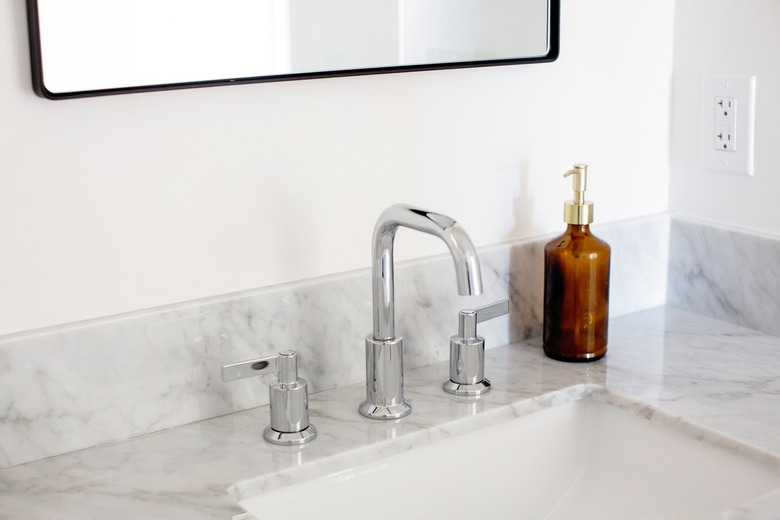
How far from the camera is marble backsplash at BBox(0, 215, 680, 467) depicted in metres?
0.96

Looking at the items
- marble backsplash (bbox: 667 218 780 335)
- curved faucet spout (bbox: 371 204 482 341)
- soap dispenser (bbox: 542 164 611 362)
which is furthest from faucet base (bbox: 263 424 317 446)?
marble backsplash (bbox: 667 218 780 335)

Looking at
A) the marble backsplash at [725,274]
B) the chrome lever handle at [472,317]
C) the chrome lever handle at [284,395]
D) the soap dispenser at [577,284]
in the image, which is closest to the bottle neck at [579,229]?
the soap dispenser at [577,284]

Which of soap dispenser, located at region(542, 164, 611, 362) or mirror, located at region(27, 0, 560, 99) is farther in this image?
soap dispenser, located at region(542, 164, 611, 362)

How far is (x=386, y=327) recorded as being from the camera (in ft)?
3.43

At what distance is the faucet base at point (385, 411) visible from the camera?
1057mm

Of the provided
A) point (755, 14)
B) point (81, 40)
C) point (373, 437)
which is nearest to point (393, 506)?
point (373, 437)

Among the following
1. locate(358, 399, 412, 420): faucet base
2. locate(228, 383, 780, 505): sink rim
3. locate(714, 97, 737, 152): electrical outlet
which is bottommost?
locate(228, 383, 780, 505): sink rim

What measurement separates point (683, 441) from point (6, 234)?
71 cm

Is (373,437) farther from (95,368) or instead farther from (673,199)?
(673,199)

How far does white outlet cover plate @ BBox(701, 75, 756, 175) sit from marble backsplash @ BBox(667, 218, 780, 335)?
0.08m

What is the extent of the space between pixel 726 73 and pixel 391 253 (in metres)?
0.56

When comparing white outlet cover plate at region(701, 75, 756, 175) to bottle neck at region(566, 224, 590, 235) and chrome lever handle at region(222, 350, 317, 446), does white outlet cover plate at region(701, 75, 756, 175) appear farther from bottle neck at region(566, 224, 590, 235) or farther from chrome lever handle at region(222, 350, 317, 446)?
chrome lever handle at region(222, 350, 317, 446)

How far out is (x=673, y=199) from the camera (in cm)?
140

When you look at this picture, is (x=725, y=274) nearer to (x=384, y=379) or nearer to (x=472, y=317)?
(x=472, y=317)
